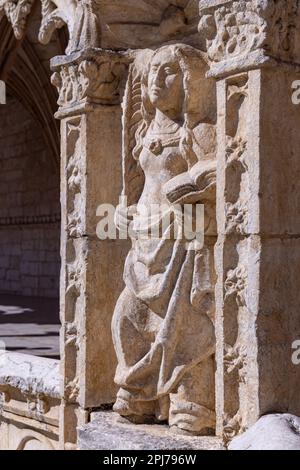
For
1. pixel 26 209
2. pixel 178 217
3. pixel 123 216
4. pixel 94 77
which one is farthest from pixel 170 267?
pixel 26 209

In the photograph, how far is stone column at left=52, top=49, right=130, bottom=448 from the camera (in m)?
3.86

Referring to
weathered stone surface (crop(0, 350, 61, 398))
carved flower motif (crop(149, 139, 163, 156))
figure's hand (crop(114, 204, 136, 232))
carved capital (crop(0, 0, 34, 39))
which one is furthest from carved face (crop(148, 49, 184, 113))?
weathered stone surface (crop(0, 350, 61, 398))

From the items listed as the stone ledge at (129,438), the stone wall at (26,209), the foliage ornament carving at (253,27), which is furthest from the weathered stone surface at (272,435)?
the stone wall at (26,209)

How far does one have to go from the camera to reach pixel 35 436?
179 inches

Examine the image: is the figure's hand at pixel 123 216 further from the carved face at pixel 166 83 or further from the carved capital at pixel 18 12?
the carved capital at pixel 18 12

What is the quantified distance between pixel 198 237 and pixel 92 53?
1.09 metres

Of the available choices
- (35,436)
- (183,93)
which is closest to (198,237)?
(183,93)

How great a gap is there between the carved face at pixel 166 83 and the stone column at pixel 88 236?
373 millimetres

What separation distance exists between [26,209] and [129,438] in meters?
11.5

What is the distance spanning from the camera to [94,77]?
151 inches

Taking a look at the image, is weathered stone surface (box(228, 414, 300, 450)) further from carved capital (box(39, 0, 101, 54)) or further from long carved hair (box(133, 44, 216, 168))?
carved capital (box(39, 0, 101, 54))

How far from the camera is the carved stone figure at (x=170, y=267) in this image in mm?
3352

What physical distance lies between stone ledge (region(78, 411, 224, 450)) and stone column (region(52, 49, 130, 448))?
0.22 metres
